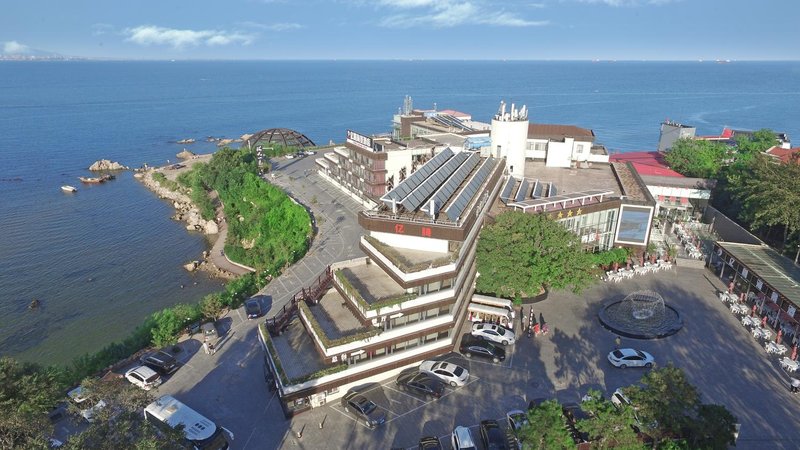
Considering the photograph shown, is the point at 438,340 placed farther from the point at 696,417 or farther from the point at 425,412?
the point at 696,417

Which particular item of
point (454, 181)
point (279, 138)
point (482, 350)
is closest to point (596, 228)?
point (454, 181)

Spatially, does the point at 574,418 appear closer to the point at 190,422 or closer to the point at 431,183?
the point at 431,183

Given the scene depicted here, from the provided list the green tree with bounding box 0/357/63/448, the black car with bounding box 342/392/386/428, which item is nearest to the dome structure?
the black car with bounding box 342/392/386/428

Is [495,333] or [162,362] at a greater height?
[495,333]

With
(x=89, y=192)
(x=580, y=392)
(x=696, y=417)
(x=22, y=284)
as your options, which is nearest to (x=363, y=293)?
(x=580, y=392)

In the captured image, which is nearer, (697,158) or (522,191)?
(522,191)
